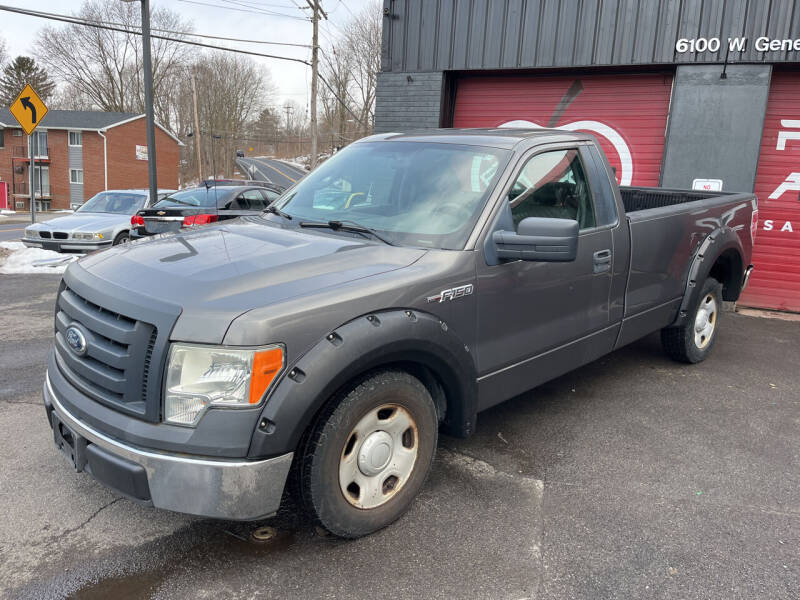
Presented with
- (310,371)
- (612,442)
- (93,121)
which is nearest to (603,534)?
(612,442)

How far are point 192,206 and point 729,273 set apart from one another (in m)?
8.02

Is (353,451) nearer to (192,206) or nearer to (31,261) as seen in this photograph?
(192,206)

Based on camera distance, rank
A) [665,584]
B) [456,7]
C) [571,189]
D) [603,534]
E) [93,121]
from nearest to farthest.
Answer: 1. [665,584]
2. [603,534]
3. [571,189]
4. [456,7]
5. [93,121]

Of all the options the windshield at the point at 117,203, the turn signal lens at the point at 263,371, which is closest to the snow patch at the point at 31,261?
the windshield at the point at 117,203

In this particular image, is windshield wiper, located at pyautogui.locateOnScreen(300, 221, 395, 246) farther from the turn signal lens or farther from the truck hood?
the turn signal lens

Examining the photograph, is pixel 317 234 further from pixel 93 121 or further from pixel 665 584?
pixel 93 121

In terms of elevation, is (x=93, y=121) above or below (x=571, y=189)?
above

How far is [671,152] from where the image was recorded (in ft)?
27.2

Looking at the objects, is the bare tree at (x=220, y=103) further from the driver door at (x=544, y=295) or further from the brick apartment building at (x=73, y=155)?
Answer: the driver door at (x=544, y=295)

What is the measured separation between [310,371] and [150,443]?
643 mm

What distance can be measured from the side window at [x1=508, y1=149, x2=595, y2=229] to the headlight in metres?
1.72

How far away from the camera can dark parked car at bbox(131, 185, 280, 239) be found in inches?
390

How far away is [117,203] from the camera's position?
1354 centimetres

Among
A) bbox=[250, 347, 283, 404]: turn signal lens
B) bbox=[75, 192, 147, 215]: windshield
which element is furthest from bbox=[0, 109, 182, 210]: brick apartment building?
bbox=[250, 347, 283, 404]: turn signal lens
